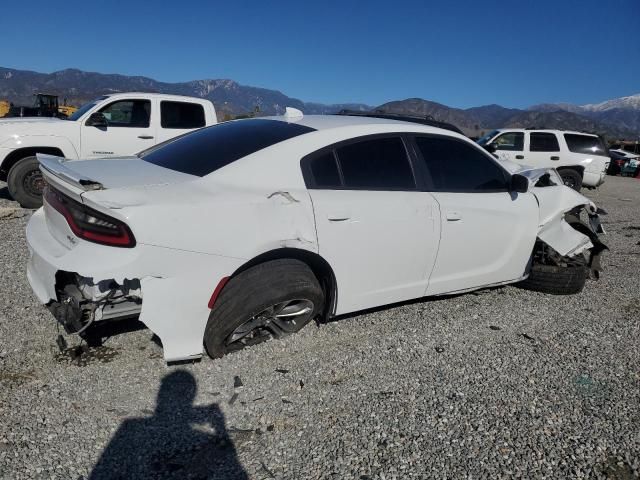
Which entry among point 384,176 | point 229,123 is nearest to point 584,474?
point 384,176

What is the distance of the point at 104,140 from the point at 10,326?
17.7ft

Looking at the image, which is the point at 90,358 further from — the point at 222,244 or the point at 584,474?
the point at 584,474

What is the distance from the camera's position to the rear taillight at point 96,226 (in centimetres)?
234

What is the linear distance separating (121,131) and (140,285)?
6.42 metres

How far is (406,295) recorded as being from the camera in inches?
136

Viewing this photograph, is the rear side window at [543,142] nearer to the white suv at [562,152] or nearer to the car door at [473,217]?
the white suv at [562,152]

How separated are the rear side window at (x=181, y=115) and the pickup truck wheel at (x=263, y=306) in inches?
253

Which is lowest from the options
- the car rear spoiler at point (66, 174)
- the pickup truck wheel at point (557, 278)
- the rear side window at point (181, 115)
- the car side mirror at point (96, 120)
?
the pickup truck wheel at point (557, 278)

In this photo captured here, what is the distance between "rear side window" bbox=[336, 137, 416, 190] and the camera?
312cm

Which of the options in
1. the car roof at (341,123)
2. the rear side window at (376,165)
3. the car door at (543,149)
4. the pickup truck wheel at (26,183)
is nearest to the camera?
the rear side window at (376,165)

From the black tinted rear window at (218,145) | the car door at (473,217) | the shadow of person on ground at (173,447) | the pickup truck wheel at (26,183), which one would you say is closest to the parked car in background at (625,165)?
the car door at (473,217)

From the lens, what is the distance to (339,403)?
2.60 meters

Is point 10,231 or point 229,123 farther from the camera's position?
point 10,231

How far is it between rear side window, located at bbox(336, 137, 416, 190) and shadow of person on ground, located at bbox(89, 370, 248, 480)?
161 cm
